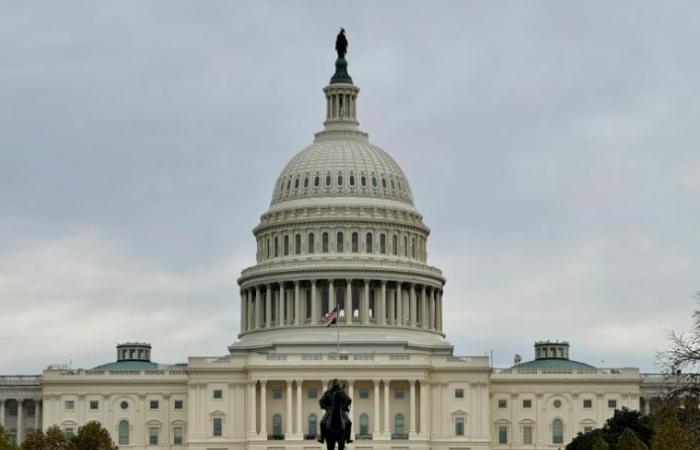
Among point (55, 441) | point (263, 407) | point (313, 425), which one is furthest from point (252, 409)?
point (55, 441)

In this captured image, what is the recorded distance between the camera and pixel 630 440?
128 meters

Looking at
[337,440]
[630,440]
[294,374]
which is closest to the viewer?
[337,440]

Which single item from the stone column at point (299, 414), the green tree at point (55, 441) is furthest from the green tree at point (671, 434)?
the stone column at point (299, 414)

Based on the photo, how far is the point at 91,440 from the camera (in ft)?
539

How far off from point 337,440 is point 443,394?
110348 mm

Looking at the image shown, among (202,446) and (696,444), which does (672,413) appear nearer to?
(696,444)

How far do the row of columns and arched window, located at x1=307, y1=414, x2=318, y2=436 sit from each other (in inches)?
32.6

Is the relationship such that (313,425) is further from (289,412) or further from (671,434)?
(671,434)

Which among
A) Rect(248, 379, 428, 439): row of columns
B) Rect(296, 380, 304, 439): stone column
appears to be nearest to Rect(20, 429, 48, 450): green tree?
Rect(248, 379, 428, 439): row of columns

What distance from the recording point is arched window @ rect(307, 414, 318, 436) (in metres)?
195

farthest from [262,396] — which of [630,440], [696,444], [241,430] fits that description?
[696,444]

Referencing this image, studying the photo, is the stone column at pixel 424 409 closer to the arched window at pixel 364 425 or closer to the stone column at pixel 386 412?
the stone column at pixel 386 412

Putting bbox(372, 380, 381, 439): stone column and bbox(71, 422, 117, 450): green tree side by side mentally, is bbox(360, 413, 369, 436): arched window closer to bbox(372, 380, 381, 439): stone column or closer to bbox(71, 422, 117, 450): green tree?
bbox(372, 380, 381, 439): stone column

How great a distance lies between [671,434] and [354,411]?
86957mm
